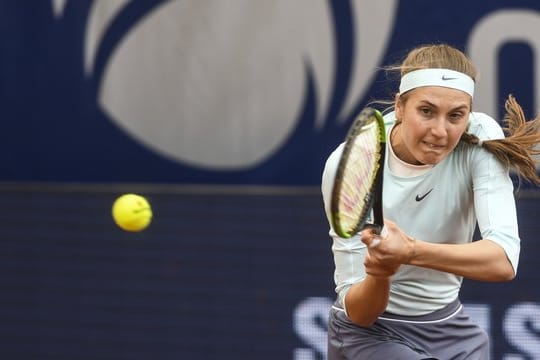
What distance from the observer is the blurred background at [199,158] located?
5277 mm

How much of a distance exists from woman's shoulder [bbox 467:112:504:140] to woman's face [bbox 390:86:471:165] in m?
0.11

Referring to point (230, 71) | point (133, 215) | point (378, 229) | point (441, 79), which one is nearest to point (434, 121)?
point (441, 79)

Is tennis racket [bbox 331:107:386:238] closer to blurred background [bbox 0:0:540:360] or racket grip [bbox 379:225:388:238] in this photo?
racket grip [bbox 379:225:388:238]

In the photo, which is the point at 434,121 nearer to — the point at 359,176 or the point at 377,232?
the point at 359,176

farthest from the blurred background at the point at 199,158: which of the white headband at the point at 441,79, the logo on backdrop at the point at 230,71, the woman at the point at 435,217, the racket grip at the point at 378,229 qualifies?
the racket grip at the point at 378,229

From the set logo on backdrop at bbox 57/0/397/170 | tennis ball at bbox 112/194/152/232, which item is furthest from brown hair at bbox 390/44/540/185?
logo on backdrop at bbox 57/0/397/170

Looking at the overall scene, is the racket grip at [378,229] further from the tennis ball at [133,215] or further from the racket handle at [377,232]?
the tennis ball at [133,215]

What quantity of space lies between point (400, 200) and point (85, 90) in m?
2.77

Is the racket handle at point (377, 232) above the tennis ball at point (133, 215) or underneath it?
underneath

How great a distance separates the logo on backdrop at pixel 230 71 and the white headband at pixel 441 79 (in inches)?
93.0

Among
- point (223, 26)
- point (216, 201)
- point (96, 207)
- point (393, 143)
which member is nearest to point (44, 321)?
point (96, 207)

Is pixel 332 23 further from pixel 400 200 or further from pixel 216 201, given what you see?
pixel 400 200

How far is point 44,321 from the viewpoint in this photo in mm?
5441

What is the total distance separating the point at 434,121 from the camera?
3.06m
